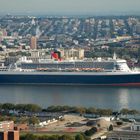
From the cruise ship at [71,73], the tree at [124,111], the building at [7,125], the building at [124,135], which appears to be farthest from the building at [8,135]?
the cruise ship at [71,73]

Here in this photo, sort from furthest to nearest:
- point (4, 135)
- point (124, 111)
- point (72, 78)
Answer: point (72, 78)
point (124, 111)
point (4, 135)

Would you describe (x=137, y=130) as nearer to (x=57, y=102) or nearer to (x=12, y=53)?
(x=57, y=102)

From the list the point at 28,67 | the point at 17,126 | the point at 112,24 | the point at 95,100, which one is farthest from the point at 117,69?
the point at 112,24

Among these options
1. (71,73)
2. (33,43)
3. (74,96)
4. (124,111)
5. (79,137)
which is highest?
(33,43)

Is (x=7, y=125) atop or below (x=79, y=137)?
atop

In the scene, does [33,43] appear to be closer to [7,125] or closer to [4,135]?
[7,125]

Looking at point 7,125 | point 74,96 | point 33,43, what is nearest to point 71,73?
point 74,96

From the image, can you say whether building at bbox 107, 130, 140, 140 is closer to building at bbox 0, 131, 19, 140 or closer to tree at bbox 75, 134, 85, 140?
tree at bbox 75, 134, 85, 140
